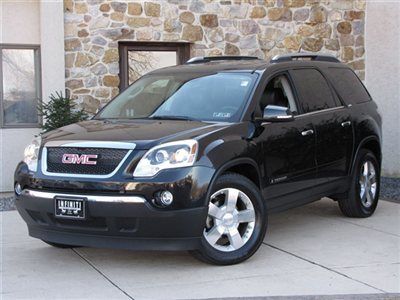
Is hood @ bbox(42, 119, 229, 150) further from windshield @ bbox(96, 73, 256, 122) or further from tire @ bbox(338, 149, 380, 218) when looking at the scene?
tire @ bbox(338, 149, 380, 218)

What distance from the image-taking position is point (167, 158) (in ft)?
17.5

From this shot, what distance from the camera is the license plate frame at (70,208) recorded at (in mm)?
5336

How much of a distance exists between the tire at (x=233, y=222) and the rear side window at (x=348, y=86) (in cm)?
231

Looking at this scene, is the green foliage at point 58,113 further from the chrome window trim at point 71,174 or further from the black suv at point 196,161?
the chrome window trim at point 71,174

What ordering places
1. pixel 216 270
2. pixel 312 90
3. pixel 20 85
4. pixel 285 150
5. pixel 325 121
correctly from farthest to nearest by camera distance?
pixel 20 85 < pixel 312 90 < pixel 325 121 < pixel 285 150 < pixel 216 270

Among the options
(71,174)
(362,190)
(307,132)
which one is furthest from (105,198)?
(362,190)

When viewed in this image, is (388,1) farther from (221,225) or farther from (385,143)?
(221,225)

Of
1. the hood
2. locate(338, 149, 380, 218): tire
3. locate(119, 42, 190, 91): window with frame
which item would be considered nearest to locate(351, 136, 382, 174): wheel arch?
locate(338, 149, 380, 218): tire

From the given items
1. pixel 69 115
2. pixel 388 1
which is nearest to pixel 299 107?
pixel 69 115

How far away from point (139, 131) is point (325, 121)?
2362mm

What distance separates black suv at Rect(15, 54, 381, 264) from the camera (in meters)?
5.29

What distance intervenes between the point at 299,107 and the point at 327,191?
40.9 inches

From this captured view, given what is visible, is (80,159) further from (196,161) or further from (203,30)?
(203,30)

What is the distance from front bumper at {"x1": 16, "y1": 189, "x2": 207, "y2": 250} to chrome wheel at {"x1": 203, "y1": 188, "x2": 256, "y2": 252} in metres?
0.23
